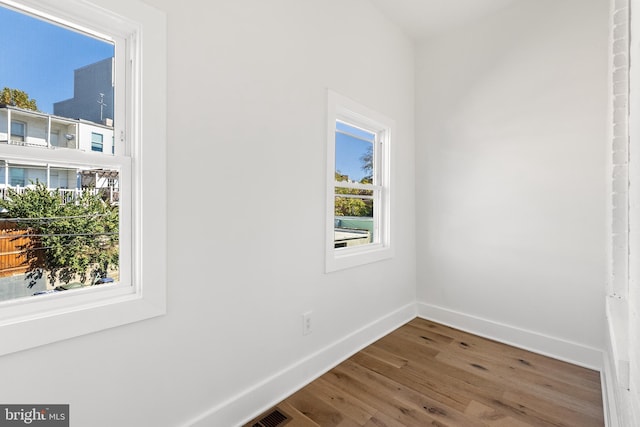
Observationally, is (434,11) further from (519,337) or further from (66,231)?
(66,231)

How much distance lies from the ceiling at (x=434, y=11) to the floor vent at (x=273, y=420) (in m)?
3.15

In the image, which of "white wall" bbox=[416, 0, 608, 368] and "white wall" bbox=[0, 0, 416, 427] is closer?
"white wall" bbox=[0, 0, 416, 427]

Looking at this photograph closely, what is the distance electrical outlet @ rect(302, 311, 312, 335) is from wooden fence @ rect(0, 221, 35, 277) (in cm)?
142

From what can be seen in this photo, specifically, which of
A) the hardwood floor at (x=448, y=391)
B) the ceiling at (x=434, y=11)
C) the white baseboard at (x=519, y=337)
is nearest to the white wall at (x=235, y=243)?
the hardwood floor at (x=448, y=391)

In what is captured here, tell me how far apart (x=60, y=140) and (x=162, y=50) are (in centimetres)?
55

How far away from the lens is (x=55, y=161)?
3.61ft

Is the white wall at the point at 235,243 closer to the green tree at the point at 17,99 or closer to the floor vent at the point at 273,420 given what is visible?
the floor vent at the point at 273,420

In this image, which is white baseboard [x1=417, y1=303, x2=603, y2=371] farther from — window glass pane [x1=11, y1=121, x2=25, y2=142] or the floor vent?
window glass pane [x1=11, y1=121, x2=25, y2=142]

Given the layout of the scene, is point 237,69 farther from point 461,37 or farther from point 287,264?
point 461,37

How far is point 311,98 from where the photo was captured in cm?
203

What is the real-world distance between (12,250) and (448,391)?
234 centimetres

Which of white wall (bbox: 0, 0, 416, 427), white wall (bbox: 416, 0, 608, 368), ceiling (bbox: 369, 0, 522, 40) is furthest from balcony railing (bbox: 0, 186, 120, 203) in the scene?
white wall (bbox: 416, 0, 608, 368)

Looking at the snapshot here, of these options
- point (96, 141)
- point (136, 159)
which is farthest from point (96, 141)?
point (136, 159)

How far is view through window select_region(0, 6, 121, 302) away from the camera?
1.05 metres
